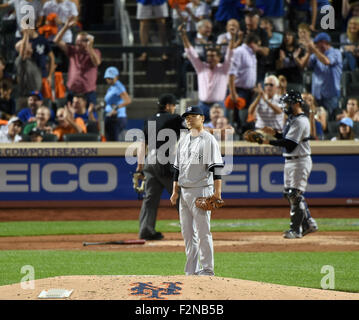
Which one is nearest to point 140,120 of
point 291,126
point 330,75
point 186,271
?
point 330,75

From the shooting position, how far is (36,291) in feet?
22.4

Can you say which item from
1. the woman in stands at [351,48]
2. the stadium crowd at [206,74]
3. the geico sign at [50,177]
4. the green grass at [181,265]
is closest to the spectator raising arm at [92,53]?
the stadium crowd at [206,74]

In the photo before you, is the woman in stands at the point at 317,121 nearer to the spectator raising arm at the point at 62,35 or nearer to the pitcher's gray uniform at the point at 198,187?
the spectator raising arm at the point at 62,35

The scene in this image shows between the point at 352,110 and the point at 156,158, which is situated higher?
the point at 352,110

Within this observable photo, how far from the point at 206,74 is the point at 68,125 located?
10.3ft

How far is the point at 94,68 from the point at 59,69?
102 cm

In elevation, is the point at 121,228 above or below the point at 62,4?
below

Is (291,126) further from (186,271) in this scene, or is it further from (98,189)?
(98,189)

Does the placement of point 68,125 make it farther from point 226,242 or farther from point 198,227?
point 198,227

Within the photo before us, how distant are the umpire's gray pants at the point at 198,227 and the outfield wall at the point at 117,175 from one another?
766 cm

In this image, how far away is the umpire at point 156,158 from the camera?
11.1m

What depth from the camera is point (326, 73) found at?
674 inches

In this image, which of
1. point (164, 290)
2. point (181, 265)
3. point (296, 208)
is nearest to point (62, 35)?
point (296, 208)

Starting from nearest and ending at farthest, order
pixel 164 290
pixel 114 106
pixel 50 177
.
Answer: pixel 164 290 < pixel 50 177 < pixel 114 106
